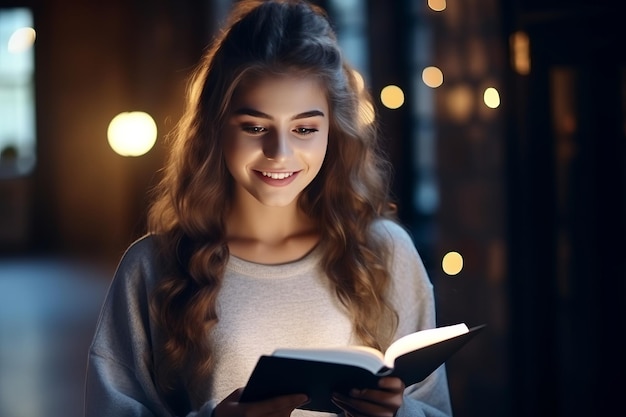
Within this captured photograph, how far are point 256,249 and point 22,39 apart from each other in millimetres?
9445

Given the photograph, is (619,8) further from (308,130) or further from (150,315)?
(150,315)

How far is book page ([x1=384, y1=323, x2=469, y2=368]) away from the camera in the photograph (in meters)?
1.25

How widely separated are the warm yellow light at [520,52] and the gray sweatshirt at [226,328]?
1322mm

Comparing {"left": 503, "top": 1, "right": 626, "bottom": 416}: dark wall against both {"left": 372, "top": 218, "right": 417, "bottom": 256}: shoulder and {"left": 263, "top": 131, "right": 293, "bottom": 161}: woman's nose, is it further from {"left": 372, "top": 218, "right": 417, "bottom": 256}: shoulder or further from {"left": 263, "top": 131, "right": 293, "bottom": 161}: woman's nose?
{"left": 263, "top": 131, "right": 293, "bottom": 161}: woman's nose

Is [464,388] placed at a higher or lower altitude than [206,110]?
lower

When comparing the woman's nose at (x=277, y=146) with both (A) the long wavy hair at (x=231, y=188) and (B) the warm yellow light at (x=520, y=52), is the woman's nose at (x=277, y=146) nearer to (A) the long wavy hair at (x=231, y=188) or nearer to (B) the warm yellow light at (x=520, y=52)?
(A) the long wavy hair at (x=231, y=188)

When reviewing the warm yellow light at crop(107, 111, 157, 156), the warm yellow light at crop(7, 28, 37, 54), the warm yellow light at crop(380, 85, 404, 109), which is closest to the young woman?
the warm yellow light at crop(380, 85, 404, 109)

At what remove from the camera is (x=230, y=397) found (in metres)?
1.31

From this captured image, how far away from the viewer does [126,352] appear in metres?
1.48

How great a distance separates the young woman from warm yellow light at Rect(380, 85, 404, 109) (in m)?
2.46

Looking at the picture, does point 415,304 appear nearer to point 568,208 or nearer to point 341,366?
point 341,366

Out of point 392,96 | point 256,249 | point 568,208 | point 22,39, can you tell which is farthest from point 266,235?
point 22,39

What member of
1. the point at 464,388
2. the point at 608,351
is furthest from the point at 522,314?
the point at 464,388

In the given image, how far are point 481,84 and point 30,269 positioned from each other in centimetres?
639
